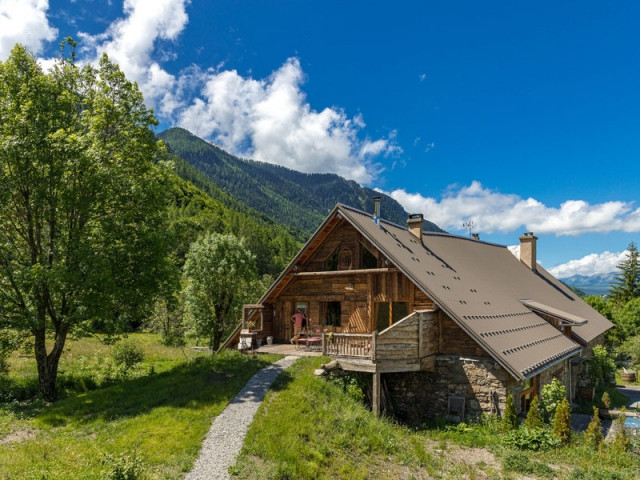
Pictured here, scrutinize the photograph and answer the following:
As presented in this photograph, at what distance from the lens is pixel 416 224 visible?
882 inches

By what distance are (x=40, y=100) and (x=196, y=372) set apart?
1092cm

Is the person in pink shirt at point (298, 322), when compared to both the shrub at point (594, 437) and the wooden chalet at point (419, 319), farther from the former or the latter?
the shrub at point (594, 437)

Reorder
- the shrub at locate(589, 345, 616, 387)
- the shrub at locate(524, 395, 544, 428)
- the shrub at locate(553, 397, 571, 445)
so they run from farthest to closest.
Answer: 1. the shrub at locate(589, 345, 616, 387)
2. the shrub at locate(524, 395, 544, 428)
3. the shrub at locate(553, 397, 571, 445)

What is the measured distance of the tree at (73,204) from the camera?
48.3ft

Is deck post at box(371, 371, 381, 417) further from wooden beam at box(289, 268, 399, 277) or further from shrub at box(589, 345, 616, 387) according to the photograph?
shrub at box(589, 345, 616, 387)

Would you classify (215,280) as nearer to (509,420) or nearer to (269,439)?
(269,439)

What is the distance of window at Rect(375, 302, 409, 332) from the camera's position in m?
18.9

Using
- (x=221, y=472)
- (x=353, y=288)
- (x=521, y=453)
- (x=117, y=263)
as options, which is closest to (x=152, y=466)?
(x=221, y=472)

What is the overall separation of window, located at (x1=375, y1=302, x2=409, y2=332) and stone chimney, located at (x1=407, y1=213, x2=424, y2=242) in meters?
4.61

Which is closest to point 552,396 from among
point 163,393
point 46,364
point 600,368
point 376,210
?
point 376,210

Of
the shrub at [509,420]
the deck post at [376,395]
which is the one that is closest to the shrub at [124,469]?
the deck post at [376,395]

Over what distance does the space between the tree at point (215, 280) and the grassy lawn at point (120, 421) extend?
38.1 ft

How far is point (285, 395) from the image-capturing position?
13.7 metres

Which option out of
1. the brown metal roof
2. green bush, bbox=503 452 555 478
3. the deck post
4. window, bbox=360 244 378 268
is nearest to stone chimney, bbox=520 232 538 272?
the brown metal roof
